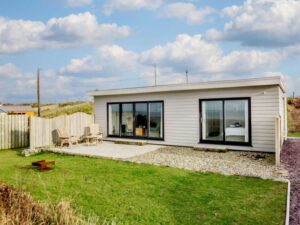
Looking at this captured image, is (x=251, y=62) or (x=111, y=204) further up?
(x=251, y=62)

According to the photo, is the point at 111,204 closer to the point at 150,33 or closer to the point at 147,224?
the point at 147,224

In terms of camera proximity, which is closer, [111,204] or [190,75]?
[111,204]

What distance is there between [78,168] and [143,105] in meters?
5.89

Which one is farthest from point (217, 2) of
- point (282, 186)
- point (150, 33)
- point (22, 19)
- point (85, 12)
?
point (22, 19)

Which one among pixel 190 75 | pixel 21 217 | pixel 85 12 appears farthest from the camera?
pixel 190 75

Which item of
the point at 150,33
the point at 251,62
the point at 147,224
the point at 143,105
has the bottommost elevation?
the point at 147,224

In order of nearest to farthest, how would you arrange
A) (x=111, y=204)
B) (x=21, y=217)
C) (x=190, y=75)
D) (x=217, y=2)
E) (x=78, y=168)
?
1. (x=21, y=217)
2. (x=111, y=204)
3. (x=78, y=168)
4. (x=217, y=2)
5. (x=190, y=75)

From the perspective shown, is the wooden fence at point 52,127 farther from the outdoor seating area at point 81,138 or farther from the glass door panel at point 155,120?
the glass door panel at point 155,120

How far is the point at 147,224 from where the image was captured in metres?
4.45

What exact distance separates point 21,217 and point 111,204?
2.28m

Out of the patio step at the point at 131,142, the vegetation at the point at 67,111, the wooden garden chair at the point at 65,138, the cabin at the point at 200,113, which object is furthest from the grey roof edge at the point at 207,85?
the vegetation at the point at 67,111

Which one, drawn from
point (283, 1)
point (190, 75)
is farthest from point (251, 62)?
point (190, 75)

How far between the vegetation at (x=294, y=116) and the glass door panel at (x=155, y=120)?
11263 millimetres

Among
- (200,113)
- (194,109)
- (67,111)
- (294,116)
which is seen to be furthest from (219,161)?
(67,111)
